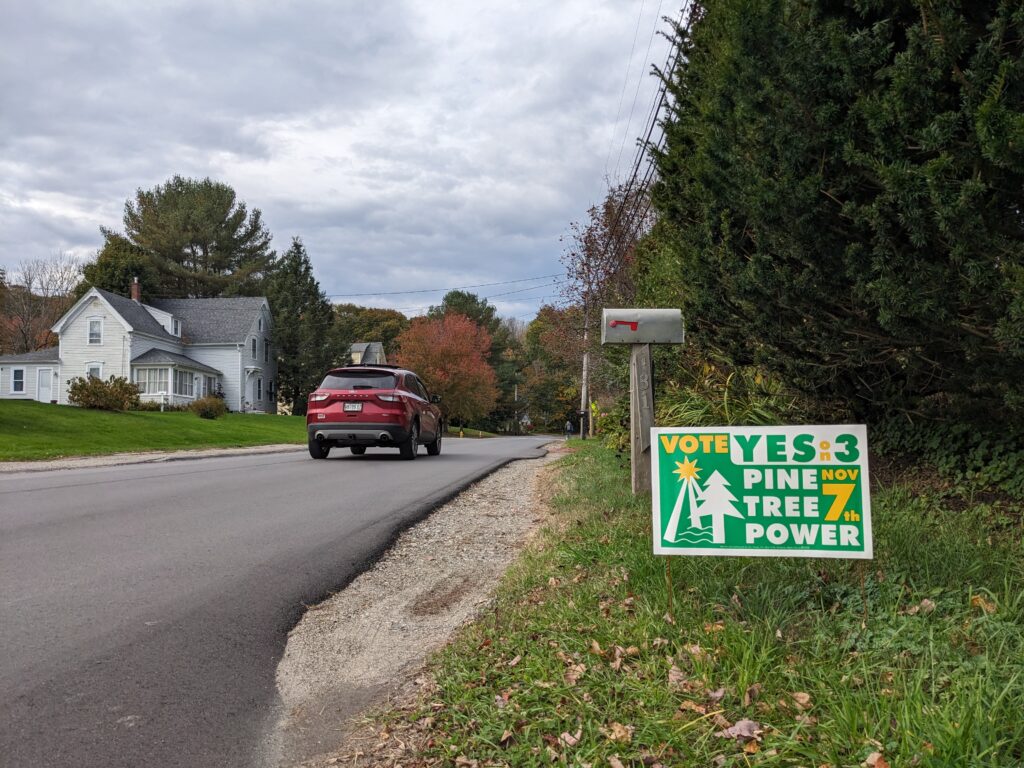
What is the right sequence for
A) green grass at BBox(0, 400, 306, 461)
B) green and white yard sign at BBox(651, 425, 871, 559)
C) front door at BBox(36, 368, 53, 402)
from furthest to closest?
1. front door at BBox(36, 368, 53, 402)
2. green grass at BBox(0, 400, 306, 461)
3. green and white yard sign at BBox(651, 425, 871, 559)

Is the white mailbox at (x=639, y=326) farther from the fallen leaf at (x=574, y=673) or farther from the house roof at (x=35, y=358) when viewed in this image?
the house roof at (x=35, y=358)

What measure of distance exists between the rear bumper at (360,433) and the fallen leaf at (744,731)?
12646mm

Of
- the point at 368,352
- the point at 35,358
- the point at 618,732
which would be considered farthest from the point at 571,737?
the point at 368,352

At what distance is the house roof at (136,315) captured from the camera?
42000mm

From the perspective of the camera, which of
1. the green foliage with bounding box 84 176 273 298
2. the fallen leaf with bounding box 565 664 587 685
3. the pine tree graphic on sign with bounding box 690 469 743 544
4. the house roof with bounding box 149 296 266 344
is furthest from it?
the green foliage with bounding box 84 176 273 298

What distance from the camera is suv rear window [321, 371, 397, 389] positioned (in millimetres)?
15188

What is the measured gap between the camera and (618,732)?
2.88 metres

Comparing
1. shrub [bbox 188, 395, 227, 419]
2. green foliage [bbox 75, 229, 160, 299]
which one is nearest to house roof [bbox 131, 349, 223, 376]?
shrub [bbox 188, 395, 227, 419]

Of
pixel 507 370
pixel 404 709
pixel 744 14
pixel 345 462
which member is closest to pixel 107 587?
pixel 404 709

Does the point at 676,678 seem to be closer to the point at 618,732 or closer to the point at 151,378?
the point at 618,732

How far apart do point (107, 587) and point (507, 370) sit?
7284cm

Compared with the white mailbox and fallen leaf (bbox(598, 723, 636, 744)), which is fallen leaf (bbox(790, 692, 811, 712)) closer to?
fallen leaf (bbox(598, 723, 636, 744))

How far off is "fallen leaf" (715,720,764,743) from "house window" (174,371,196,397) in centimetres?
4377

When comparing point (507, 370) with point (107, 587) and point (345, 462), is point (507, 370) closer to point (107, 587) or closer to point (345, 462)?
point (345, 462)
